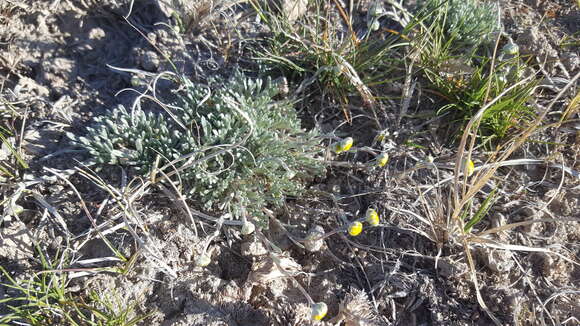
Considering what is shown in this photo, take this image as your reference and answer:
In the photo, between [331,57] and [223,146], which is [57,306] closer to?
[223,146]

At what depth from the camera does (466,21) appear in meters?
3.07

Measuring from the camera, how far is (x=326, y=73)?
2.88m

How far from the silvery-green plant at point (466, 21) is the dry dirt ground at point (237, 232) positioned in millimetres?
A: 378

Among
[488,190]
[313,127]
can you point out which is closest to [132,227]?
[313,127]

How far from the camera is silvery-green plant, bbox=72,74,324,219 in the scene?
246 centimetres

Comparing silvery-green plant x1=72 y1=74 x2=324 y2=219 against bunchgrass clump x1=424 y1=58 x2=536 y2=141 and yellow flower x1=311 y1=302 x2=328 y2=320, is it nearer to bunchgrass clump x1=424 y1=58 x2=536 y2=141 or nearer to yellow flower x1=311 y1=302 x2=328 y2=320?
yellow flower x1=311 y1=302 x2=328 y2=320

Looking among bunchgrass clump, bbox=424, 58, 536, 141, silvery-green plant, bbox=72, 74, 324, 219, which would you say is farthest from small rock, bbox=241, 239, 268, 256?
bunchgrass clump, bbox=424, 58, 536, 141

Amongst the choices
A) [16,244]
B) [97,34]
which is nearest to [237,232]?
[16,244]

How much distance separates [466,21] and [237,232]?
208 cm

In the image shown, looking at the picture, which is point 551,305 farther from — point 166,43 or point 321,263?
point 166,43

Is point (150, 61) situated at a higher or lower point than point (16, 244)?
higher

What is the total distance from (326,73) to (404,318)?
59.6 inches

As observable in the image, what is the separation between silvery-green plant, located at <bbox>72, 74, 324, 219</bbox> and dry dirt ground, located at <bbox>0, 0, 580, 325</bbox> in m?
0.15

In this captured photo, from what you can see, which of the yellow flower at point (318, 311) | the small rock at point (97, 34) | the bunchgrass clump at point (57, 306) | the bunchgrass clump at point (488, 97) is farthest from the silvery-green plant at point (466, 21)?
the bunchgrass clump at point (57, 306)
